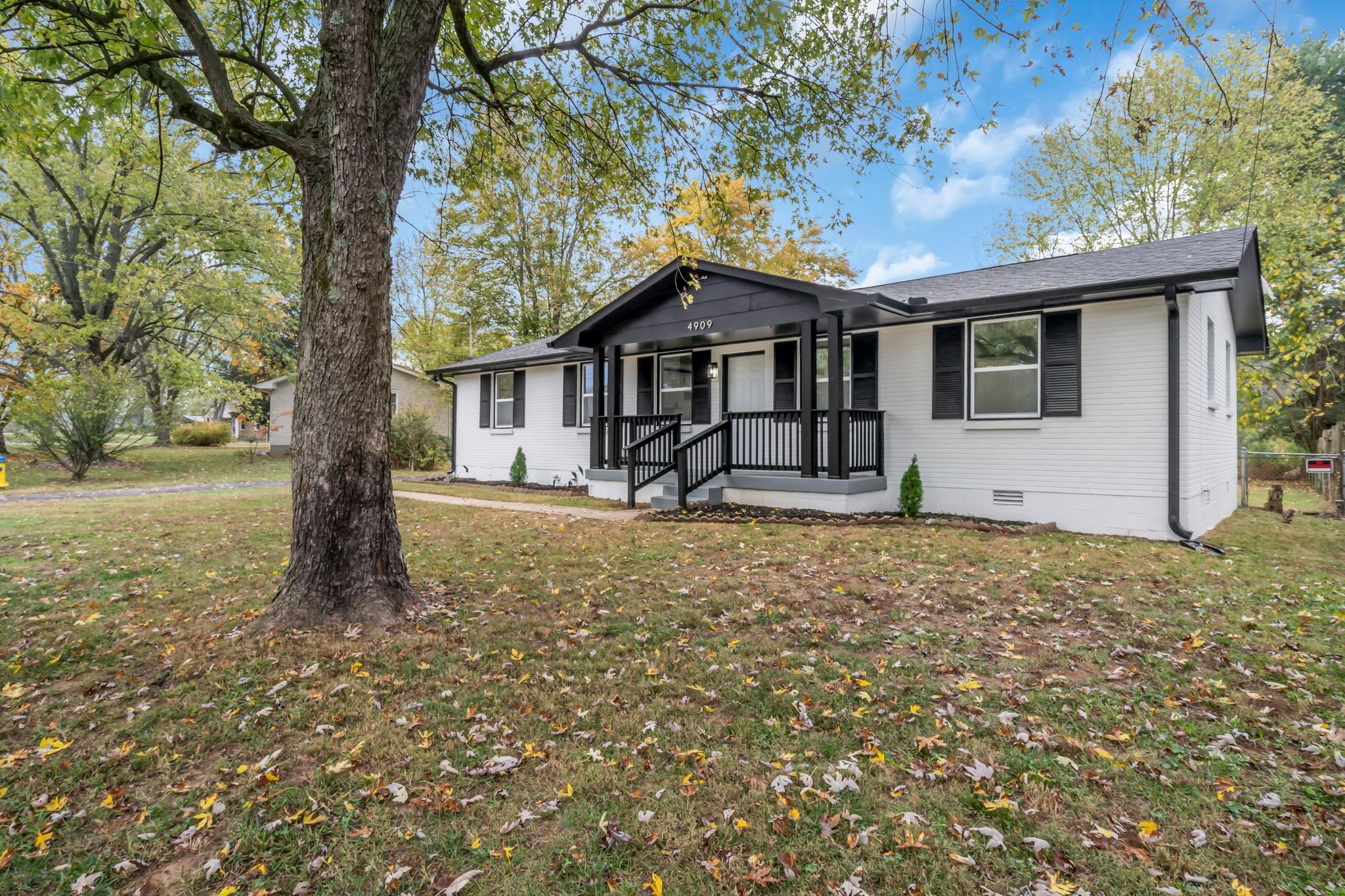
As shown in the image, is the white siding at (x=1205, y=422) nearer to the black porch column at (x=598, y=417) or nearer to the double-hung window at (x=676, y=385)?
the double-hung window at (x=676, y=385)

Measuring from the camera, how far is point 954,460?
385 inches

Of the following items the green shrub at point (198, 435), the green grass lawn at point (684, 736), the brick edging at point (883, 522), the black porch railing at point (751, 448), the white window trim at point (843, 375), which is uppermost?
the white window trim at point (843, 375)

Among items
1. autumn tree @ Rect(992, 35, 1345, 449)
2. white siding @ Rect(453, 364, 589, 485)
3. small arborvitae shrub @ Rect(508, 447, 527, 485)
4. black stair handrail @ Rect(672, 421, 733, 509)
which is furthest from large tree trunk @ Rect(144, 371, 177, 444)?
autumn tree @ Rect(992, 35, 1345, 449)

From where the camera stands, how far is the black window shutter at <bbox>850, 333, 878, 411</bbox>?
1058 centimetres

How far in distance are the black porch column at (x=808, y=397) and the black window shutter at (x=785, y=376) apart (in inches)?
60.4

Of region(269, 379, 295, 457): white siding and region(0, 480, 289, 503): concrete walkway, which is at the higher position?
region(269, 379, 295, 457): white siding

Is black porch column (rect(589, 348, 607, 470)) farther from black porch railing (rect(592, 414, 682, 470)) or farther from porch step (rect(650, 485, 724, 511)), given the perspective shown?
porch step (rect(650, 485, 724, 511))

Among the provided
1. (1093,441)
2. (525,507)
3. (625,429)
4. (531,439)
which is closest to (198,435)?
(531,439)

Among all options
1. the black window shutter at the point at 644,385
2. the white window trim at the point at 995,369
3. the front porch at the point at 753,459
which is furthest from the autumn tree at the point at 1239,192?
the black window shutter at the point at 644,385

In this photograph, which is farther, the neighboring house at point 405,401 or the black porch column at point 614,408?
the neighboring house at point 405,401

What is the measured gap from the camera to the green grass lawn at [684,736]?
2.28 metres

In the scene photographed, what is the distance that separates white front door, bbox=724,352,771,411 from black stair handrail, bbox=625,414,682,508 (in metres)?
1.29

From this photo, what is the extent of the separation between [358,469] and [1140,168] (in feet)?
77.0

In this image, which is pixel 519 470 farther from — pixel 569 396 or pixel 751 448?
pixel 751 448
